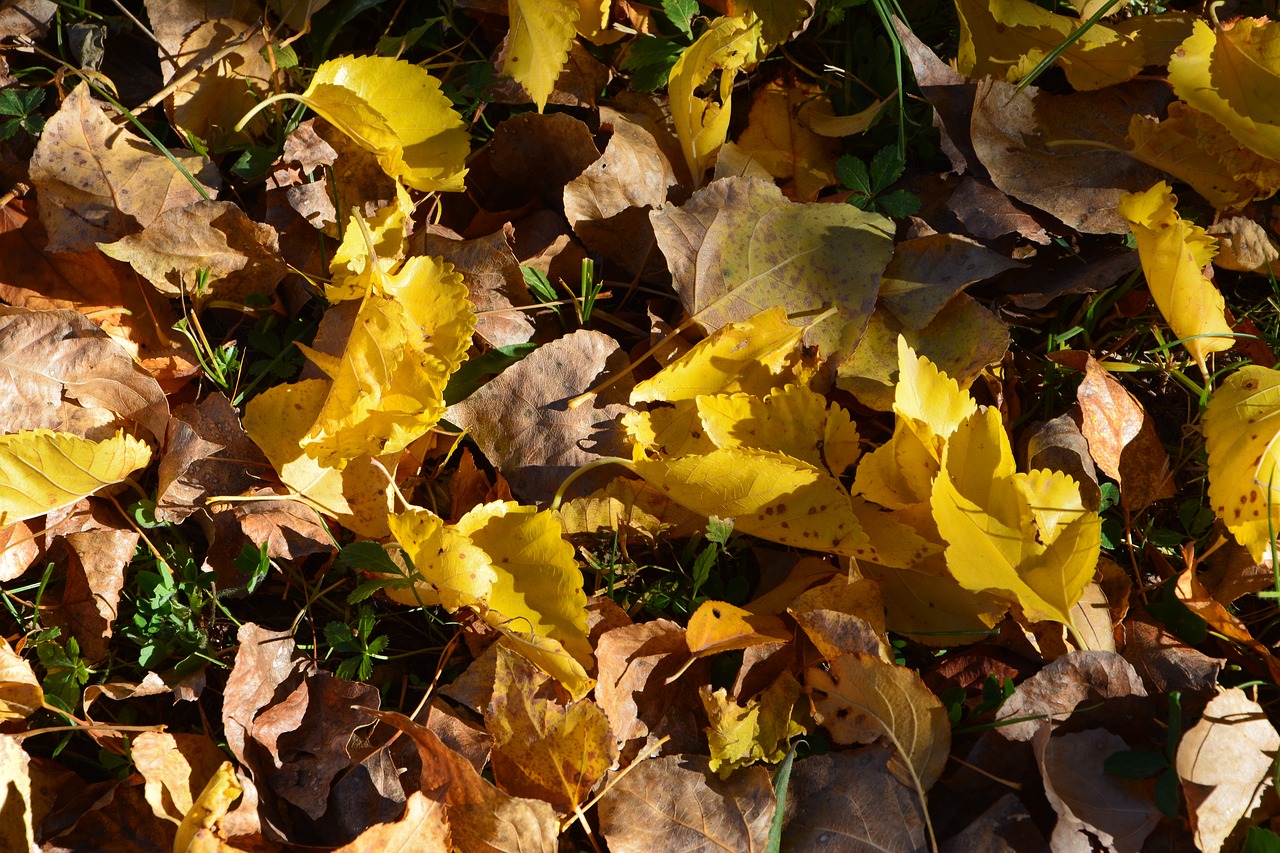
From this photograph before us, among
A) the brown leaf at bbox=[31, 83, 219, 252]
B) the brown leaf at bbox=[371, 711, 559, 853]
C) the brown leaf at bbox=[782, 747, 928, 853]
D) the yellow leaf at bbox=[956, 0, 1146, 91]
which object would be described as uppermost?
the yellow leaf at bbox=[956, 0, 1146, 91]

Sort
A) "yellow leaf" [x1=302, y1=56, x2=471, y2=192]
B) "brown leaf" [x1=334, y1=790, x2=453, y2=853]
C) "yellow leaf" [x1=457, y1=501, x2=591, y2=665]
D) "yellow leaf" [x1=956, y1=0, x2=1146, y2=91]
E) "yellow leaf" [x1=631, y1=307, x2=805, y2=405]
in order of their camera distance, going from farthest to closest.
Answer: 1. "yellow leaf" [x1=956, y1=0, x2=1146, y2=91]
2. "yellow leaf" [x1=302, y1=56, x2=471, y2=192]
3. "yellow leaf" [x1=631, y1=307, x2=805, y2=405]
4. "yellow leaf" [x1=457, y1=501, x2=591, y2=665]
5. "brown leaf" [x1=334, y1=790, x2=453, y2=853]

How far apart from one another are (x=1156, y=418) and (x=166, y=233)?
1868 mm

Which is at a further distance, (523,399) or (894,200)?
(894,200)

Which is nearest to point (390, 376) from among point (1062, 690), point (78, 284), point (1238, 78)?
point (78, 284)

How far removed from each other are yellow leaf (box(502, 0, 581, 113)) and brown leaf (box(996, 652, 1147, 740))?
126cm

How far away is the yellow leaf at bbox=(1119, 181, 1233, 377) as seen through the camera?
5.44ft

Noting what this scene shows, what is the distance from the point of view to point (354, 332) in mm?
1562

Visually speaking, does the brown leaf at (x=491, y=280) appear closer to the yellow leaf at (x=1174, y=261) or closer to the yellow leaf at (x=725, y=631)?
the yellow leaf at (x=725, y=631)

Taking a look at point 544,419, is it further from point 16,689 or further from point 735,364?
point 16,689

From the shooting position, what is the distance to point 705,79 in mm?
1786

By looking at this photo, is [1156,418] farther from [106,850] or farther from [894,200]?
[106,850]

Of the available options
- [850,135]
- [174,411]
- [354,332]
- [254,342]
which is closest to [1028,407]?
[850,135]

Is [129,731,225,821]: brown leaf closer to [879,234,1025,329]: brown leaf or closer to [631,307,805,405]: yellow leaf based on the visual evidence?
[631,307,805,405]: yellow leaf

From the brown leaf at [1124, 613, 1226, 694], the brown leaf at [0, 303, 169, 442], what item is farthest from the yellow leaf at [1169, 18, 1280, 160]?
the brown leaf at [0, 303, 169, 442]
